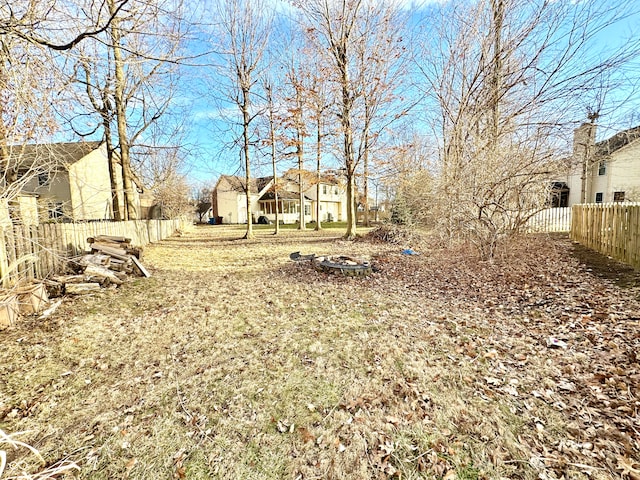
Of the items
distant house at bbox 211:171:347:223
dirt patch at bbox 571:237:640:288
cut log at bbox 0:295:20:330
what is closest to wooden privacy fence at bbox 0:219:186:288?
cut log at bbox 0:295:20:330

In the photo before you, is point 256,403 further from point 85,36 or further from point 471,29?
point 471,29

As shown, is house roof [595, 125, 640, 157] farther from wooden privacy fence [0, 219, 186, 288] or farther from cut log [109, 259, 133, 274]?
wooden privacy fence [0, 219, 186, 288]

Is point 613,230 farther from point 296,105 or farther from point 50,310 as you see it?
point 296,105

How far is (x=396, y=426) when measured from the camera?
7.85 ft

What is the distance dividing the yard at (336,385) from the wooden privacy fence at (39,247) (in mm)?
979

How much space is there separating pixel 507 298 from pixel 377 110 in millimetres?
10387


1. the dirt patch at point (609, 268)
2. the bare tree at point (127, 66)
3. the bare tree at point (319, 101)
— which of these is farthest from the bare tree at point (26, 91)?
the bare tree at point (319, 101)

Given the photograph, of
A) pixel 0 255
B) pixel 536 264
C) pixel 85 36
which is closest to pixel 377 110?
pixel 536 264

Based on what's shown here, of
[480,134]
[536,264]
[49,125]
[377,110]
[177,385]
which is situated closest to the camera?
[177,385]

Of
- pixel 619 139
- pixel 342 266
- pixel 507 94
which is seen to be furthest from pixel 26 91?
pixel 619 139

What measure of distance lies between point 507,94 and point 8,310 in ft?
39.2

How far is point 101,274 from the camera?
20.1 ft

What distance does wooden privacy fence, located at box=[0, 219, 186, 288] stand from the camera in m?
4.84

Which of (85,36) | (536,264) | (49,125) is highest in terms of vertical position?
(85,36)
